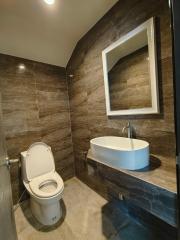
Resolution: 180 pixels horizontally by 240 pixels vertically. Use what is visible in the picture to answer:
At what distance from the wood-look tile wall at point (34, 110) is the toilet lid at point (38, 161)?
24 centimetres

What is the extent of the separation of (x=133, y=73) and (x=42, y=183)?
69.4 inches

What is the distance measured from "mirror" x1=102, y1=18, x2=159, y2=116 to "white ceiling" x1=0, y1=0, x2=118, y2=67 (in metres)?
0.49

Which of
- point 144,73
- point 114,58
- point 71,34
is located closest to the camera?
point 144,73

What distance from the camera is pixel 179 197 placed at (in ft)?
2.55

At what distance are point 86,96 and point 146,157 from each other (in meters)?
1.30

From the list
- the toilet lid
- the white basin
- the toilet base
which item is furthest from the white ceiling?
the toilet base

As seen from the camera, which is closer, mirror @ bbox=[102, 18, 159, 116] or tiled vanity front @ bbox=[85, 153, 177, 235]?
tiled vanity front @ bbox=[85, 153, 177, 235]

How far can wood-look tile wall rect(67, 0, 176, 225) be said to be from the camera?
1210 mm

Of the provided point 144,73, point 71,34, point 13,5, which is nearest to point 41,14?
point 13,5

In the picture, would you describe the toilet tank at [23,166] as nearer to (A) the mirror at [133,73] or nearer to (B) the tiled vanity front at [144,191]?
(B) the tiled vanity front at [144,191]

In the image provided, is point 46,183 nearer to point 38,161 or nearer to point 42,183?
point 42,183

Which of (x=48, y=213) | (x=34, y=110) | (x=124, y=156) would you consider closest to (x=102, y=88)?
(x=124, y=156)

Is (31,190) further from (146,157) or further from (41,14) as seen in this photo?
(41,14)

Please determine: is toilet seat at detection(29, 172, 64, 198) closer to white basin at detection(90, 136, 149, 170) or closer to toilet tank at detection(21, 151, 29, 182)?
toilet tank at detection(21, 151, 29, 182)
